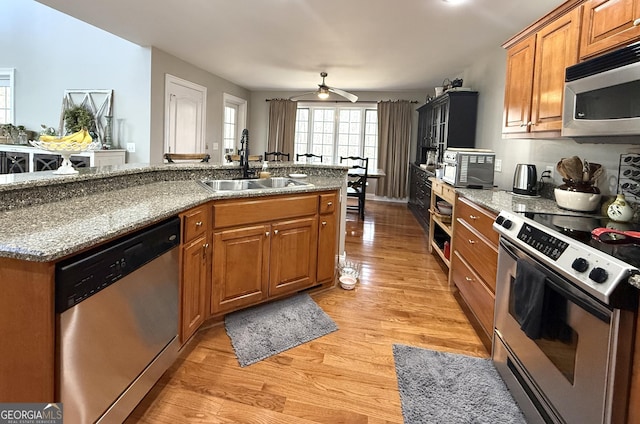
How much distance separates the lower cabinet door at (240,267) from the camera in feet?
7.65

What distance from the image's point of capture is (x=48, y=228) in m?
1.31

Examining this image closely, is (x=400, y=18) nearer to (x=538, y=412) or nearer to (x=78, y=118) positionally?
(x=538, y=412)

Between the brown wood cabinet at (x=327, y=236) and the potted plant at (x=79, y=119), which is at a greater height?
the potted plant at (x=79, y=119)

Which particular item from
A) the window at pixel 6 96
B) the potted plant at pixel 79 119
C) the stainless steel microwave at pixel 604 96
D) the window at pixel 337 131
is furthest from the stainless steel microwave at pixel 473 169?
the window at pixel 6 96

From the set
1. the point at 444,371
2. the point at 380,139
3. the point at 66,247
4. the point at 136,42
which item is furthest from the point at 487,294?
the point at 380,139

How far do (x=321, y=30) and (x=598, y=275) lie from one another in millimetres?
3625

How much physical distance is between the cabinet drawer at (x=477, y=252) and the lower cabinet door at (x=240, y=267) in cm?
140

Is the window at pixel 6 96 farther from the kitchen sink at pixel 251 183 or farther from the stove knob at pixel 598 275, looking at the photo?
the stove knob at pixel 598 275

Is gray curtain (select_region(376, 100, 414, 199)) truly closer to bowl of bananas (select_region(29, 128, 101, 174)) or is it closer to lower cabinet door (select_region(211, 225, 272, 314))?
lower cabinet door (select_region(211, 225, 272, 314))

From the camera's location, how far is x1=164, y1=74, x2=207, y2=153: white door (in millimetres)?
5371

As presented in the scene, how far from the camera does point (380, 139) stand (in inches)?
317

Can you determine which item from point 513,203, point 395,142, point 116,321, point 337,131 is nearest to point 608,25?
point 513,203

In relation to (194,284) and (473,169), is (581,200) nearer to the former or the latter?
(473,169)

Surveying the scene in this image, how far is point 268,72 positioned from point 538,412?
607 centimetres
